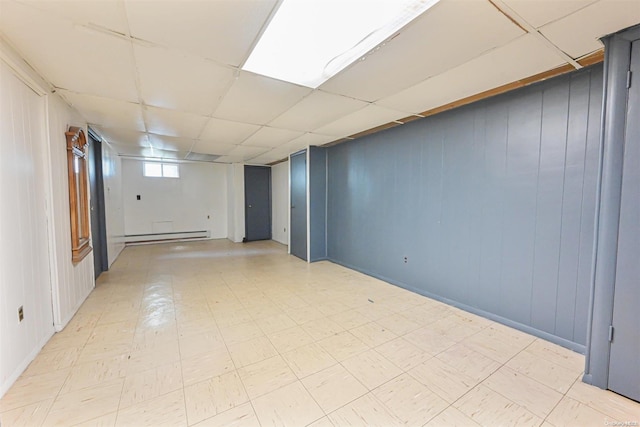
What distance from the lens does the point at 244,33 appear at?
161 cm

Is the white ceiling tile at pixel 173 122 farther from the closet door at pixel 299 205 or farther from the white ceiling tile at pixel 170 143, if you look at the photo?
the closet door at pixel 299 205

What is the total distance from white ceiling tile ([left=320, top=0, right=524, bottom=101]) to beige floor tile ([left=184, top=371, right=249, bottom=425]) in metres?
2.42

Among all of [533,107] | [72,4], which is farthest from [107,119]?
[533,107]

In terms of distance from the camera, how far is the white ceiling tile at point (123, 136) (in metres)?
3.87

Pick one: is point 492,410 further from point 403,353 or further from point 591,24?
point 591,24

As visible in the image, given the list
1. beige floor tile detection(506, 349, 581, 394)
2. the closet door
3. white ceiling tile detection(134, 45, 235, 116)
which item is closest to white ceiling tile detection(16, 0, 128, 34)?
white ceiling tile detection(134, 45, 235, 116)

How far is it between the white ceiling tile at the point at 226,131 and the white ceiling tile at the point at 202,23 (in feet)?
5.57

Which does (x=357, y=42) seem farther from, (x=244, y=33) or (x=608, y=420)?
(x=608, y=420)

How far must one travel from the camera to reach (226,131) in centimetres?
391

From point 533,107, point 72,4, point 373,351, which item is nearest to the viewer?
point 72,4

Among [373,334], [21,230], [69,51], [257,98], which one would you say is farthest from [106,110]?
[373,334]

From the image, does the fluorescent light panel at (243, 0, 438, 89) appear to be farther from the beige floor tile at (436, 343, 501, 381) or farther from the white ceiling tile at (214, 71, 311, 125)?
the beige floor tile at (436, 343, 501, 381)

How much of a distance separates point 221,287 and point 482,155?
3.69 metres

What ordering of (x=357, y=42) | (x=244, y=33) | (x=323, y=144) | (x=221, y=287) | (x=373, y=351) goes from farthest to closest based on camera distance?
1. (x=323, y=144)
2. (x=221, y=287)
3. (x=373, y=351)
4. (x=357, y=42)
5. (x=244, y=33)
